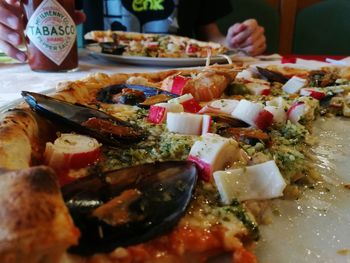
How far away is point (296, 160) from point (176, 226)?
523 millimetres

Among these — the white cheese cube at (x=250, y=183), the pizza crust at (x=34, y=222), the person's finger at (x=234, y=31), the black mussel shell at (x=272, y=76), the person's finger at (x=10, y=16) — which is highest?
the person's finger at (x=10, y=16)

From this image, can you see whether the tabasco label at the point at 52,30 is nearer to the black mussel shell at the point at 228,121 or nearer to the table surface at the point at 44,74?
the table surface at the point at 44,74

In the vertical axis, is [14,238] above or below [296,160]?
above

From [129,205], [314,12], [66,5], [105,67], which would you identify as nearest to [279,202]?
[129,205]

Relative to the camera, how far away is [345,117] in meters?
1.97

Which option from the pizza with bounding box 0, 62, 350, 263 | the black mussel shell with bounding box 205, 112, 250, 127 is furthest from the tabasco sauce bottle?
the black mussel shell with bounding box 205, 112, 250, 127

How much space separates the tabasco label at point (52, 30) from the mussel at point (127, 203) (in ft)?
5.12

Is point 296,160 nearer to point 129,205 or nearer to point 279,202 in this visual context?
point 279,202

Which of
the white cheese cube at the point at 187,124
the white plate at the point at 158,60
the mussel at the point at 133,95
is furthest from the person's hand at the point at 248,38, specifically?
the white cheese cube at the point at 187,124

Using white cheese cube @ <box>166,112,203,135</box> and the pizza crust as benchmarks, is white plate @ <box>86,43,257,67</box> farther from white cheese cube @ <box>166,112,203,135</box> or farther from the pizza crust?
the pizza crust

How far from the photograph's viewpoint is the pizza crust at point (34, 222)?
656 millimetres

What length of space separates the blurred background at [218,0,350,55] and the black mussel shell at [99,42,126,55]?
263cm

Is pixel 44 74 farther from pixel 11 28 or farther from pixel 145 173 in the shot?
pixel 145 173

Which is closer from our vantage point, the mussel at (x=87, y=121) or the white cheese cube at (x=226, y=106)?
the mussel at (x=87, y=121)
